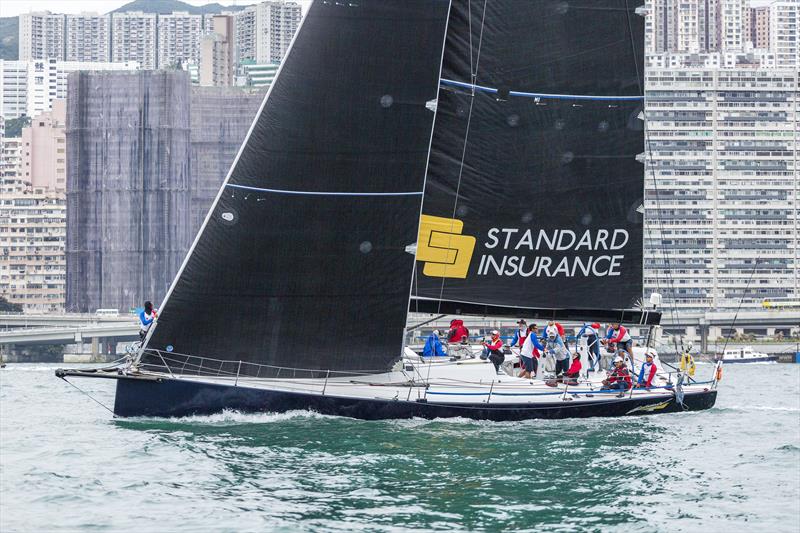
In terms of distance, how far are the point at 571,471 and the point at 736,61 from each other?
599 ft

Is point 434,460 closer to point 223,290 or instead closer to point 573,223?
point 223,290

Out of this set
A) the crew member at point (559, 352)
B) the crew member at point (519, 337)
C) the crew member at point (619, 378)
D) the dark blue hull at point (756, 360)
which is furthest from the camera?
the dark blue hull at point (756, 360)

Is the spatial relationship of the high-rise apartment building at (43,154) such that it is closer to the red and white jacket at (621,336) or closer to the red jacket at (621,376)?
the red and white jacket at (621,336)

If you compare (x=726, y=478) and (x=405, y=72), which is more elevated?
(x=405, y=72)

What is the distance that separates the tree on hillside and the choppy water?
387 feet

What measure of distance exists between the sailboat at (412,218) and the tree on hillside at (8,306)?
120141mm

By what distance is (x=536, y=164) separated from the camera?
27719 mm

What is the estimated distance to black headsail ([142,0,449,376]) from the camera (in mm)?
24875

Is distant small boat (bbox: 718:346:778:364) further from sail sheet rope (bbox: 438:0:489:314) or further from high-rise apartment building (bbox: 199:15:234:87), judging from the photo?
high-rise apartment building (bbox: 199:15:234:87)

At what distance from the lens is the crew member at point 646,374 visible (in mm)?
27828

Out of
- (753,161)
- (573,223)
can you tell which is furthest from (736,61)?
(573,223)

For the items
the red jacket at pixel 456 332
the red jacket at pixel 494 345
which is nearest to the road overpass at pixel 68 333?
the red jacket at pixel 456 332

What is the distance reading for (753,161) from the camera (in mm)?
131500

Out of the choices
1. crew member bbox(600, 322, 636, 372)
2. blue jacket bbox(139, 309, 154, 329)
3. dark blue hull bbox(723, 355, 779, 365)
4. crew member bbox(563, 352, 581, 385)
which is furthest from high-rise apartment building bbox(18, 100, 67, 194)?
crew member bbox(563, 352, 581, 385)
